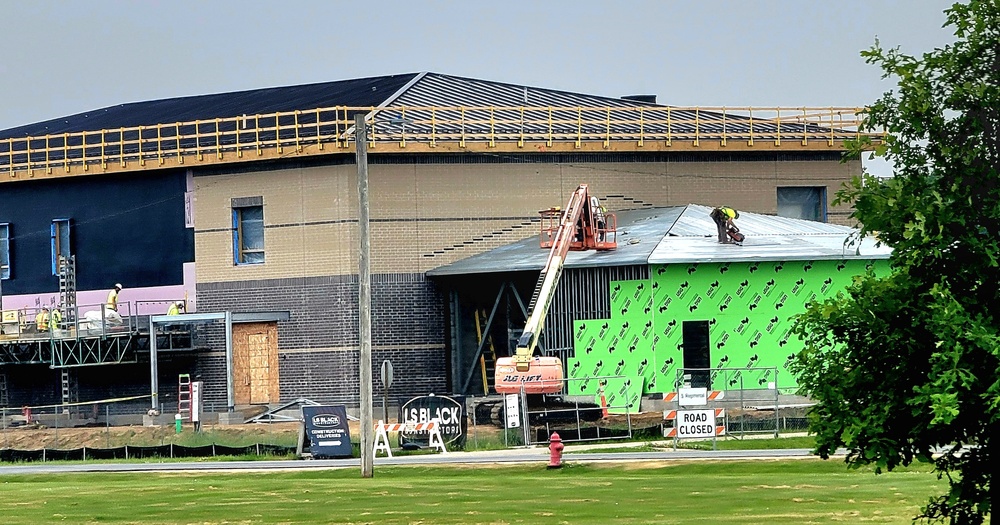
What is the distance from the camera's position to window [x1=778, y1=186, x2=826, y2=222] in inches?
2420

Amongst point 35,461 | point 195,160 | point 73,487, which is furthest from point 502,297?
point 73,487

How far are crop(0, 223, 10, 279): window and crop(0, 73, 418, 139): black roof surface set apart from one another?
5947mm

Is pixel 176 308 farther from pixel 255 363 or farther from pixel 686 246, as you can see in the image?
pixel 686 246

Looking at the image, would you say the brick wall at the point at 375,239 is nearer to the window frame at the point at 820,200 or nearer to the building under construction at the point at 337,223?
the building under construction at the point at 337,223

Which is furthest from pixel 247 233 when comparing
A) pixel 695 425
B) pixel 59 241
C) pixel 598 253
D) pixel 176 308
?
pixel 695 425

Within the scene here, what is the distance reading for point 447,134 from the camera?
56.6 meters

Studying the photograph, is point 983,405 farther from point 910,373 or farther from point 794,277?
point 794,277

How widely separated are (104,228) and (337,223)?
1008cm

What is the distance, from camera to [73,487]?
34562mm

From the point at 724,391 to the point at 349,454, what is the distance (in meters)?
12.0

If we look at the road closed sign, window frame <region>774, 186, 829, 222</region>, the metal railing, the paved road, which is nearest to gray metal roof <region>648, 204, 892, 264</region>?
window frame <region>774, 186, 829, 222</region>

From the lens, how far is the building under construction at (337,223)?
55.6 m

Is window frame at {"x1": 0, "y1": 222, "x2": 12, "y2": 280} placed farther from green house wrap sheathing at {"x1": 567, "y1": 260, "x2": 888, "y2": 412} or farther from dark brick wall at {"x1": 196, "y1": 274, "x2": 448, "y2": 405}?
green house wrap sheathing at {"x1": 567, "y1": 260, "x2": 888, "y2": 412}

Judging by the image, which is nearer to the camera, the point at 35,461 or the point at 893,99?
the point at 893,99
